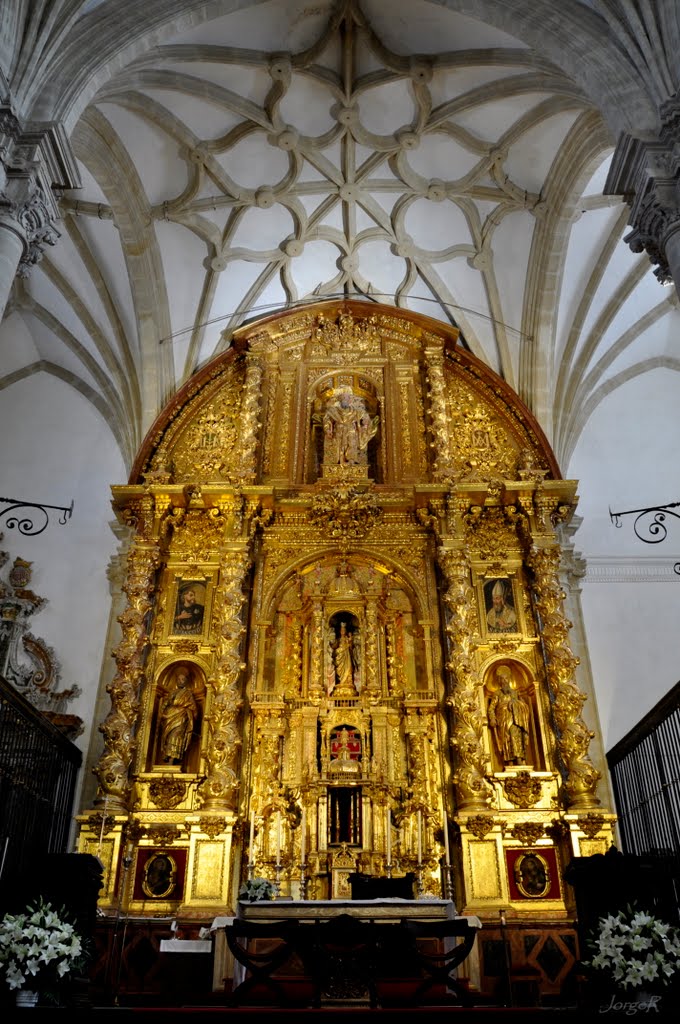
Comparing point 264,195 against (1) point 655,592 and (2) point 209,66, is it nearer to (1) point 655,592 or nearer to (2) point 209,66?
(2) point 209,66

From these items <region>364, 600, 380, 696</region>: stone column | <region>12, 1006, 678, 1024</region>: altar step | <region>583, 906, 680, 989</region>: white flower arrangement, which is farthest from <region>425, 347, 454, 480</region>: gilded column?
<region>12, 1006, 678, 1024</region>: altar step

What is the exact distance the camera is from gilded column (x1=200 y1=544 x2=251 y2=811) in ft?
38.1

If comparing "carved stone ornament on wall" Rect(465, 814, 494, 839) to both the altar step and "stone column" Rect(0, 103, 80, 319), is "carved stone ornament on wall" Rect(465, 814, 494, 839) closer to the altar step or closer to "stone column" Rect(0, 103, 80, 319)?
the altar step

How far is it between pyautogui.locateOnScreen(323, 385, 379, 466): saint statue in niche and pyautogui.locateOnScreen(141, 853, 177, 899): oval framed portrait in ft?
22.2

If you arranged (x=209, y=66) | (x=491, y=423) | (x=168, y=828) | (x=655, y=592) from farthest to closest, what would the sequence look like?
(x=491, y=423) < (x=655, y=592) < (x=209, y=66) < (x=168, y=828)

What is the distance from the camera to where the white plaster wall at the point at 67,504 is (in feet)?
45.2

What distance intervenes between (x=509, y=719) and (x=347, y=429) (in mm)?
5775

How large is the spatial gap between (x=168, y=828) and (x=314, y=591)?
4145 millimetres

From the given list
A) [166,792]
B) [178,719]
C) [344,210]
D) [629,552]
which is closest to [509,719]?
[629,552]

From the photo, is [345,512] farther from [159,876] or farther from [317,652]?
[159,876]

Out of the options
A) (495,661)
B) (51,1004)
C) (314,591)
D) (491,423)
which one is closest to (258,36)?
(491,423)

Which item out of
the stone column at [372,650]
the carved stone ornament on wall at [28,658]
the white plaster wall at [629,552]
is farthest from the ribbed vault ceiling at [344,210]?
the stone column at [372,650]

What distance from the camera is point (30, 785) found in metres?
10.5

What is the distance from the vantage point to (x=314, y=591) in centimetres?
1366
